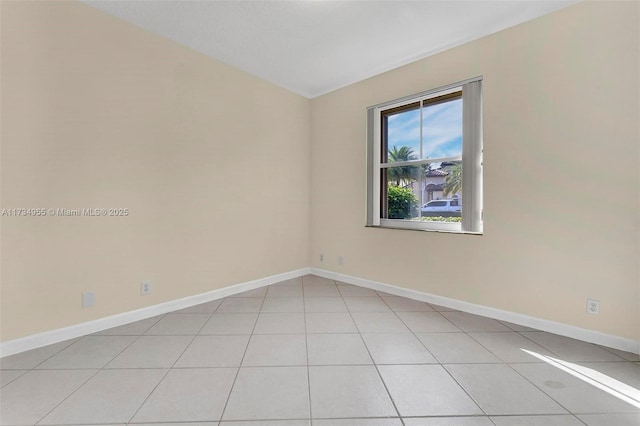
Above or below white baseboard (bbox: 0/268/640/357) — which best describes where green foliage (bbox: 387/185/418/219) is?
above

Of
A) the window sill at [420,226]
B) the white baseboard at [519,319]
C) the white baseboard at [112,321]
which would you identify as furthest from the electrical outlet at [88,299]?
the window sill at [420,226]

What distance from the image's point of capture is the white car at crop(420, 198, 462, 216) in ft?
9.70

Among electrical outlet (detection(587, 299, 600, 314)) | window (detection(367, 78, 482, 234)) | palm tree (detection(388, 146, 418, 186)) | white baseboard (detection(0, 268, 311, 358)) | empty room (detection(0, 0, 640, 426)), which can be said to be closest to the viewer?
empty room (detection(0, 0, 640, 426))

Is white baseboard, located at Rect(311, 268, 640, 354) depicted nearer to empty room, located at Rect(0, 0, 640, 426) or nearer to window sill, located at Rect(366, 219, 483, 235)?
empty room, located at Rect(0, 0, 640, 426)

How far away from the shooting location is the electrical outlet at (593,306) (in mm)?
2146

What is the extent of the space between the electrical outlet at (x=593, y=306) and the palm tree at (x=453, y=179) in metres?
1.37

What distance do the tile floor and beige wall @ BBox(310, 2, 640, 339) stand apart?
0.40 m

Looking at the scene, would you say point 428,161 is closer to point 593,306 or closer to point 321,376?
point 593,306

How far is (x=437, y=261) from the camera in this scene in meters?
3.00

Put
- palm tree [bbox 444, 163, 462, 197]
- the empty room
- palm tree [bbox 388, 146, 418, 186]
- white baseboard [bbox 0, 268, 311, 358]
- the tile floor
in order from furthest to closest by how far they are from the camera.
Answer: palm tree [bbox 388, 146, 418, 186] → palm tree [bbox 444, 163, 462, 197] → white baseboard [bbox 0, 268, 311, 358] → the empty room → the tile floor

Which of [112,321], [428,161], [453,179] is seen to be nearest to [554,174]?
[453,179]

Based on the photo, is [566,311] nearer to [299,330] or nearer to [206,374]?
[299,330]

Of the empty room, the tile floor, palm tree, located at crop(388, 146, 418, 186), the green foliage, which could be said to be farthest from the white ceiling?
the tile floor

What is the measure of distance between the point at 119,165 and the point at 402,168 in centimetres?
301
